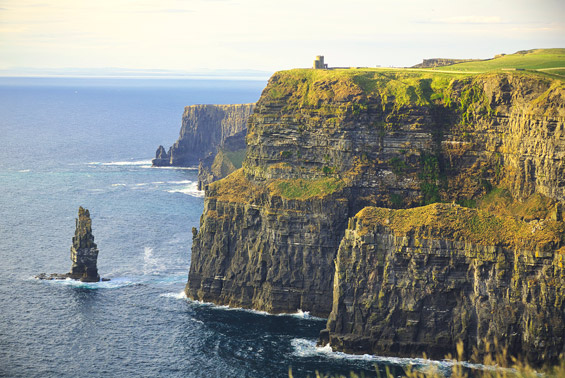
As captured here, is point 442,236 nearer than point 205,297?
Yes

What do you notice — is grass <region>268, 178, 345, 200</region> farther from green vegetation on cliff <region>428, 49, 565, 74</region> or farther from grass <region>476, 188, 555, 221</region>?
green vegetation on cliff <region>428, 49, 565, 74</region>

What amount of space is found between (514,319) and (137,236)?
266ft

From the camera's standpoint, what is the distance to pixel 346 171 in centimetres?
11319

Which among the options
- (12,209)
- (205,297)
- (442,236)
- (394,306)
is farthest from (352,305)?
(12,209)

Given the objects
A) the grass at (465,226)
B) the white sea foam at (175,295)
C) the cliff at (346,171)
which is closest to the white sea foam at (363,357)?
→ the cliff at (346,171)

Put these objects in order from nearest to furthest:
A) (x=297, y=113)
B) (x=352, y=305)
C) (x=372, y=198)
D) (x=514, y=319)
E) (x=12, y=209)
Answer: (x=514, y=319) → (x=352, y=305) → (x=372, y=198) → (x=297, y=113) → (x=12, y=209)

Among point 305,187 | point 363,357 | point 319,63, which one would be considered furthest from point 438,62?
point 363,357

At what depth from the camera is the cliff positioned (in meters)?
107

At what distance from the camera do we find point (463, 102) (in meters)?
113

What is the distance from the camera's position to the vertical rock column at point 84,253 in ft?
396

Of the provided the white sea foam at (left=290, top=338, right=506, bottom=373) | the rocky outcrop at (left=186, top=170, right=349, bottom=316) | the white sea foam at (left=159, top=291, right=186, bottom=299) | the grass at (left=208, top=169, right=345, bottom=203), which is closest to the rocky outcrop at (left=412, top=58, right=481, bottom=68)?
the grass at (left=208, top=169, right=345, bottom=203)

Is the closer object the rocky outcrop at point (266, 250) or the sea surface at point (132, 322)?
the sea surface at point (132, 322)

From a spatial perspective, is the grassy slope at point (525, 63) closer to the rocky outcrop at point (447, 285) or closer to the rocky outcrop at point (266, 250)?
the rocky outcrop at point (447, 285)

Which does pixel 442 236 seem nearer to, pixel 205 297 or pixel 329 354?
pixel 329 354
